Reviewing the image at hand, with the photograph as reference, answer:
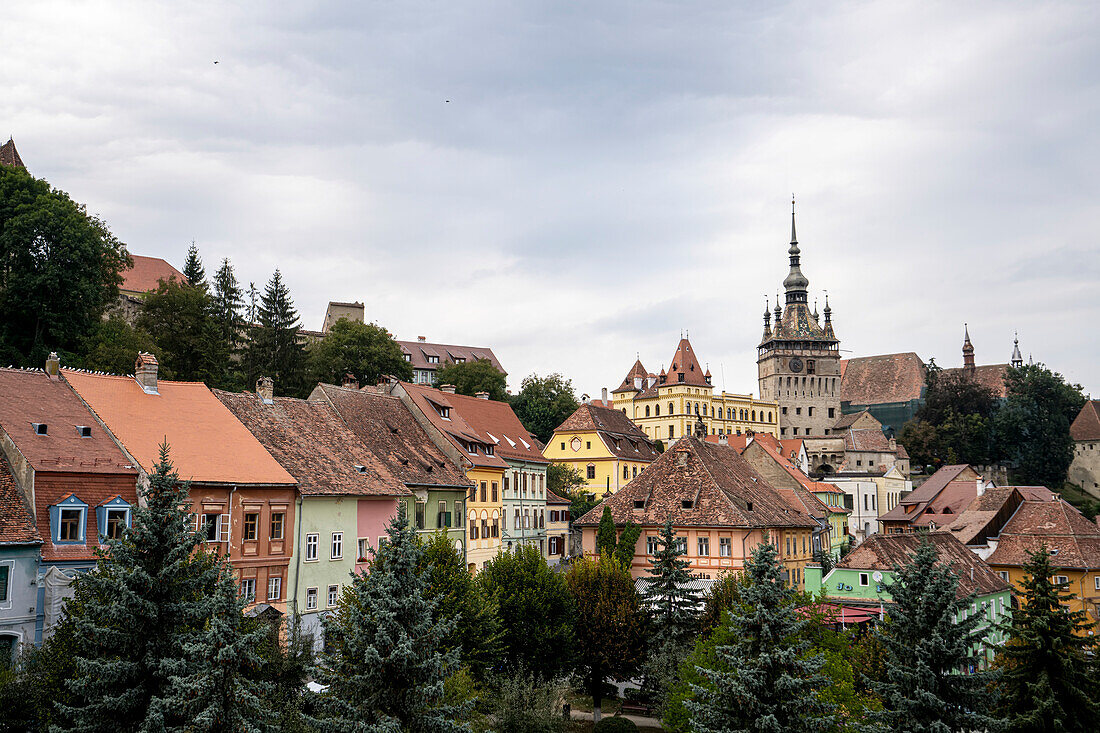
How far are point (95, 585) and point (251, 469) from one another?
14024 mm

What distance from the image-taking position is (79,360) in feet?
177

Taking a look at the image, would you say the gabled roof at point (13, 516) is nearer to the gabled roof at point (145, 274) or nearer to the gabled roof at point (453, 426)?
the gabled roof at point (453, 426)

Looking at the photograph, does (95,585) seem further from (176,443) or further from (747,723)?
(747,723)

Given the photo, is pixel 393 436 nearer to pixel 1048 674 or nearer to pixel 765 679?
pixel 765 679

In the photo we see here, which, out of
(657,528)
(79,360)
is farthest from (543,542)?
(79,360)

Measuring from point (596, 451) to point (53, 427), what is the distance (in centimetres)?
6043

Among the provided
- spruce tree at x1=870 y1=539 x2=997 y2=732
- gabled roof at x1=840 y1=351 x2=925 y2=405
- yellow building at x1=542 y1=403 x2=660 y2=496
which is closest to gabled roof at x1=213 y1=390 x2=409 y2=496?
spruce tree at x1=870 y1=539 x2=997 y2=732

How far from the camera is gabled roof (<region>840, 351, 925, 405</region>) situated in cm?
16450

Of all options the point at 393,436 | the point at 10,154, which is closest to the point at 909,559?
the point at 393,436

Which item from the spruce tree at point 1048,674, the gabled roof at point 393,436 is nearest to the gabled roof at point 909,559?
→ the spruce tree at point 1048,674

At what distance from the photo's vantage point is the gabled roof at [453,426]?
53.6 m

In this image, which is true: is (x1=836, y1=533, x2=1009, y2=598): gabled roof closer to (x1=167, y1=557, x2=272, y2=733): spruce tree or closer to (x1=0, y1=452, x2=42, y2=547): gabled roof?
(x1=167, y1=557, x2=272, y2=733): spruce tree

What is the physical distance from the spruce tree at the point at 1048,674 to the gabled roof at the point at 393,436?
87.0 feet

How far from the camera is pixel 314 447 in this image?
42969mm
